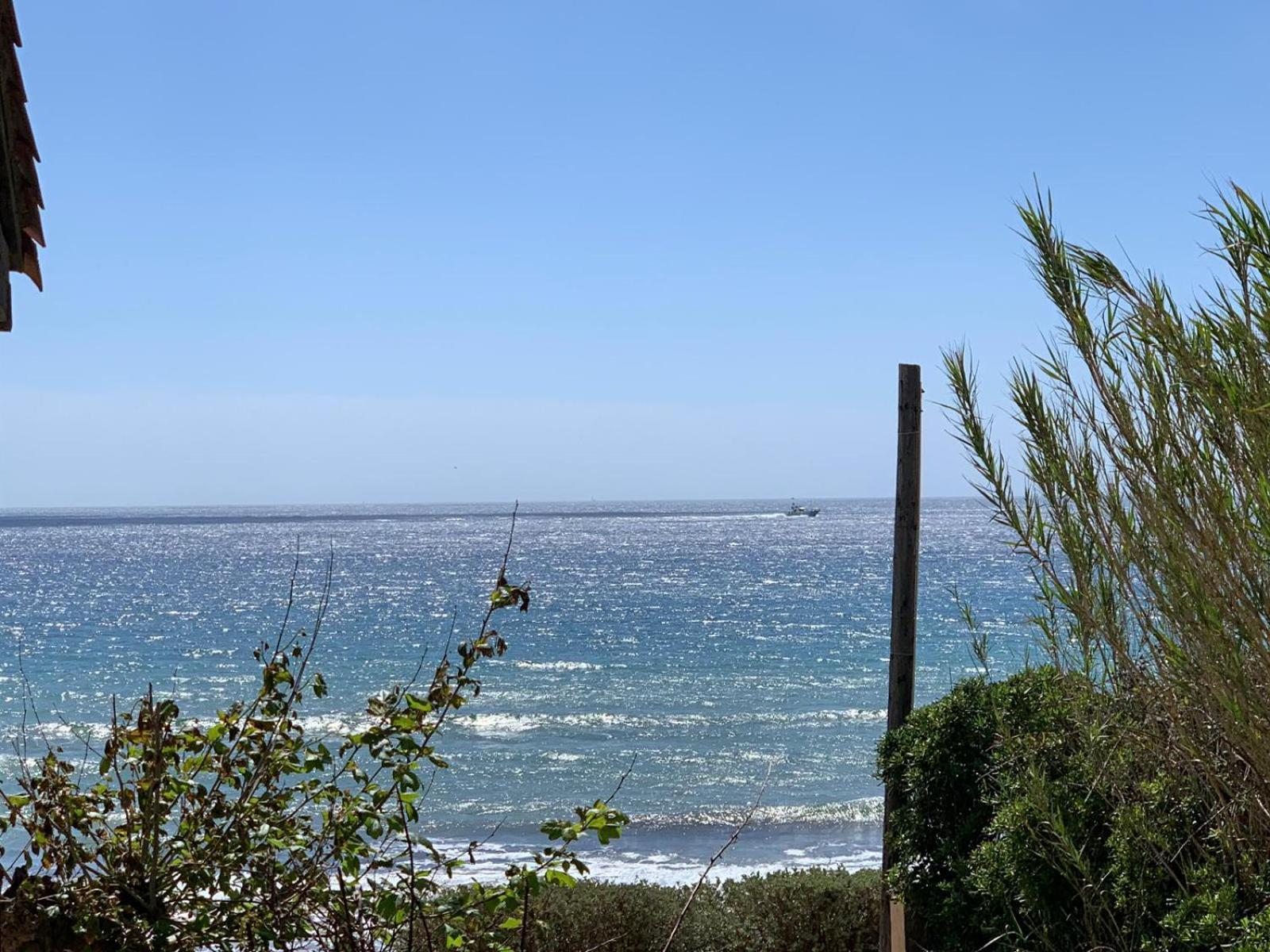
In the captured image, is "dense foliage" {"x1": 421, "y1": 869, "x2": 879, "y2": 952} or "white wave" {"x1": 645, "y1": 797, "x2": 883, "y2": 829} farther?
"white wave" {"x1": 645, "y1": 797, "x2": 883, "y2": 829}

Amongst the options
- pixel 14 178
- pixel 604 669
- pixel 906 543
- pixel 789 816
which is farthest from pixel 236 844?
pixel 604 669

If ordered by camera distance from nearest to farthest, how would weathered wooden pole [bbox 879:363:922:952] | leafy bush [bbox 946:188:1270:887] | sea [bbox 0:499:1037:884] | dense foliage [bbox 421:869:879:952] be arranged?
1. leafy bush [bbox 946:188:1270:887]
2. weathered wooden pole [bbox 879:363:922:952]
3. dense foliage [bbox 421:869:879:952]
4. sea [bbox 0:499:1037:884]

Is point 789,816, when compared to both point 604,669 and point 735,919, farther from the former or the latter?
point 604,669

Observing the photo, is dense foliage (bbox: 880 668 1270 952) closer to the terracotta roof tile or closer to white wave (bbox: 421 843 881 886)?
the terracotta roof tile

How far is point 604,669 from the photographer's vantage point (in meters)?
27.7

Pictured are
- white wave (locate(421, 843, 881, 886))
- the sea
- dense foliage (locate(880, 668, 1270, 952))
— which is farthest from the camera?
the sea

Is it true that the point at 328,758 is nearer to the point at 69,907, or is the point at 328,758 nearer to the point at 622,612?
the point at 69,907

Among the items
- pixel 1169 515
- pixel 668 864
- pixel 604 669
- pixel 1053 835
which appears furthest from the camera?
pixel 604 669

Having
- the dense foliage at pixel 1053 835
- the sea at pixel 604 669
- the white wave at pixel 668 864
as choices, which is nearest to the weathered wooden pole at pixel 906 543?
the sea at pixel 604 669

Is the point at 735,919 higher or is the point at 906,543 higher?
the point at 906,543

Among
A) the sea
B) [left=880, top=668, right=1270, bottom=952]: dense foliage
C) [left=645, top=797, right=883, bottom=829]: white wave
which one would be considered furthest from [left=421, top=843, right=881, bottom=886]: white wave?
[left=880, top=668, right=1270, bottom=952]: dense foliage

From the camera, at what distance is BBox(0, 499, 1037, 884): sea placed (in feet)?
47.3

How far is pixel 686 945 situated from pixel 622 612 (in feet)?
115

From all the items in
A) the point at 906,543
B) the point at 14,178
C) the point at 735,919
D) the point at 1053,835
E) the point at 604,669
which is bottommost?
the point at 604,669
